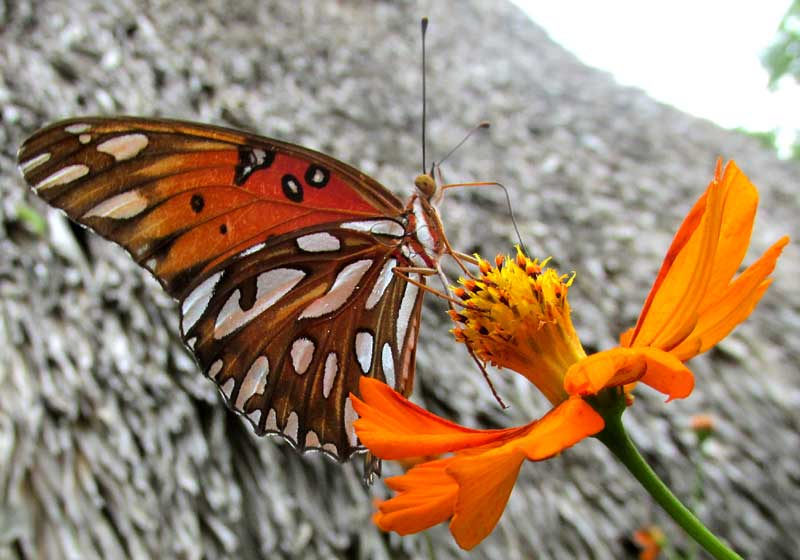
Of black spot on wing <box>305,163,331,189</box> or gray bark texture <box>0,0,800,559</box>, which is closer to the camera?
black spot on wing <box>305,163,331,189</box>

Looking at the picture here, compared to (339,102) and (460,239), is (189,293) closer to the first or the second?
(460,239)

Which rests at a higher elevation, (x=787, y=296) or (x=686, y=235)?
(x=787, y=296)

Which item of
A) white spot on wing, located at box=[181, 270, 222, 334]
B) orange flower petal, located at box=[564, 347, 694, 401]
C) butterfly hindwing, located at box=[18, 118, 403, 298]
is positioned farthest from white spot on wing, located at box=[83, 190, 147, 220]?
orange flower petal, located at box=[564, 347, 694, 401]

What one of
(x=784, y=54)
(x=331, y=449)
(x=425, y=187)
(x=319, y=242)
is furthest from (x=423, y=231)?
(x=784, y=54)

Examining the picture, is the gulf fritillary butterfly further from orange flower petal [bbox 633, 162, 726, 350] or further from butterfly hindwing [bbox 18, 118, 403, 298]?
orange flower petal [bbox 633, 162, 726, 350]

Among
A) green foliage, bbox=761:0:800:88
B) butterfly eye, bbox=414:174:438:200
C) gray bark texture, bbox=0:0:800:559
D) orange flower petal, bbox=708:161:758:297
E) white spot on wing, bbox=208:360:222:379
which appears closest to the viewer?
orange flower petal, bbox=708:161:758:297

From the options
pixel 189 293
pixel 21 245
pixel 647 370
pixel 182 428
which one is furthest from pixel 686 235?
pixel 21 245

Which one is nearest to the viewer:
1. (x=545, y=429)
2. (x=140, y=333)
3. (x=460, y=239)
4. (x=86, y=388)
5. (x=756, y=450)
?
(x=545, y=429)
